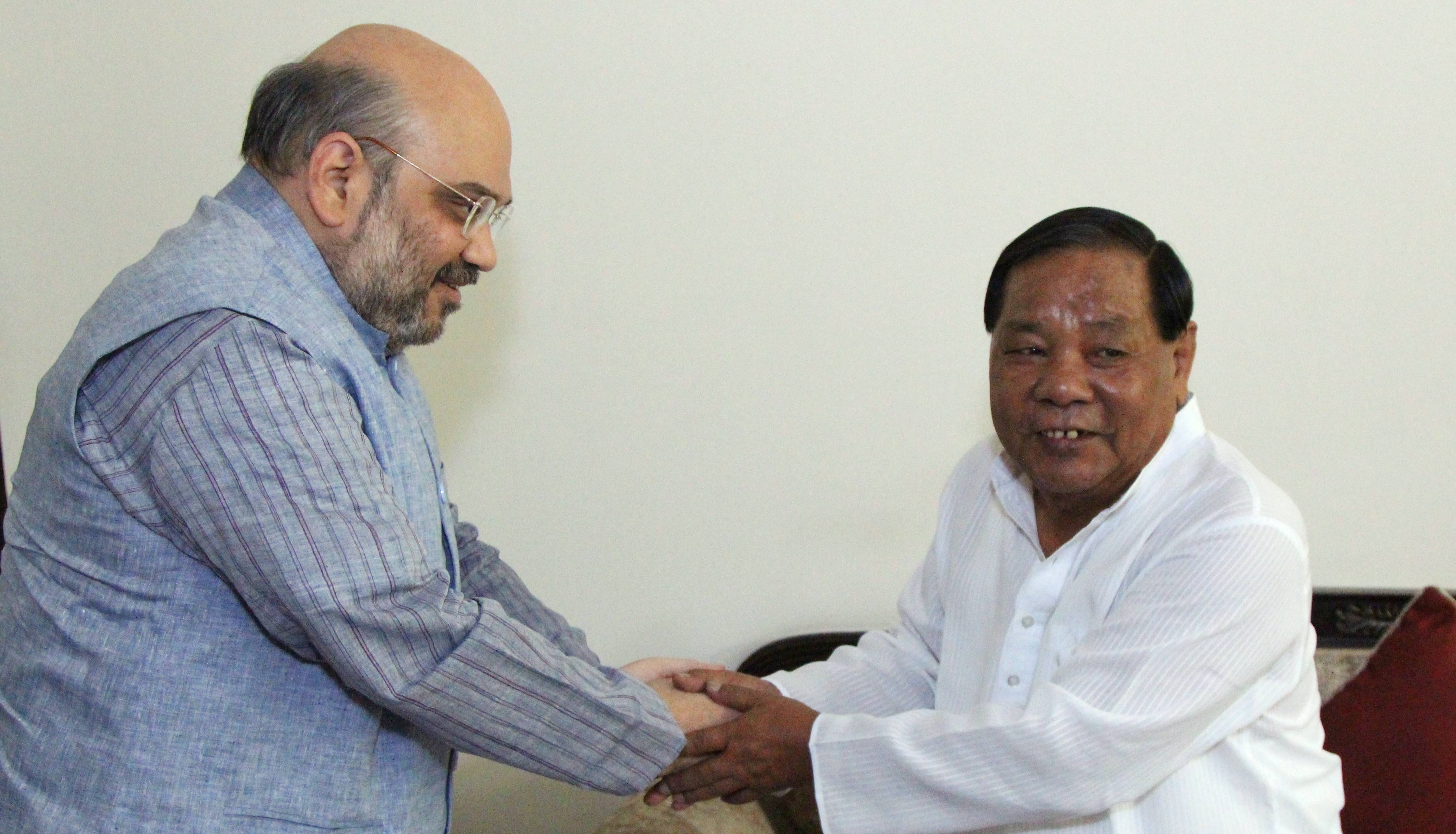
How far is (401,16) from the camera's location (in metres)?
2.57

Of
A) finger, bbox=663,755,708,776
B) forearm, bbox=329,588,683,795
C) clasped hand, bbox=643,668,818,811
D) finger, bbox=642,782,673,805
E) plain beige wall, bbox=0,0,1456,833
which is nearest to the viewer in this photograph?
forearm, bbox=329,588,683,795

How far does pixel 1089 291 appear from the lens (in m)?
1.81

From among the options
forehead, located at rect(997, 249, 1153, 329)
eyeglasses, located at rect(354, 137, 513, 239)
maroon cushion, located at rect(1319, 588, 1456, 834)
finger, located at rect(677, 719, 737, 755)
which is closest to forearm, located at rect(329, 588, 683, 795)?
finger, located at rect(677, 719, 737, 755)

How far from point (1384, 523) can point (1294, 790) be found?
1.38 m

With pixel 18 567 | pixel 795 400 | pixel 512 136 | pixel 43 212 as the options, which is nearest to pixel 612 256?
pixel 512 136

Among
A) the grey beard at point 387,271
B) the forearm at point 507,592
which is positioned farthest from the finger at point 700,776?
the grey beard at point 387,271

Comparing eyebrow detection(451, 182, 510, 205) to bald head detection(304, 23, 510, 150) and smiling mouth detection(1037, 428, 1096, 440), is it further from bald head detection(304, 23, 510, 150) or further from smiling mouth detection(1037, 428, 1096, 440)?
smiling mouth detection(1037, 428, 1096, 440)

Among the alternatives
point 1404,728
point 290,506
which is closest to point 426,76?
point 290,506

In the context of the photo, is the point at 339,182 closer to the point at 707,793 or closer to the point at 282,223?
the point at 282,223

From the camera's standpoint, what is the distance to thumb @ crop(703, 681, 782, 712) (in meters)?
2.10

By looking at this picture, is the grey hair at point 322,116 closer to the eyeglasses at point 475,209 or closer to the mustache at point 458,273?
the eyeglasses at point 475,209

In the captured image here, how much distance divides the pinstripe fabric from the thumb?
0.50 meters

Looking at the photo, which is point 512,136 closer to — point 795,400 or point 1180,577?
point 795,400

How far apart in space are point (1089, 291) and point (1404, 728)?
45.9 inches
